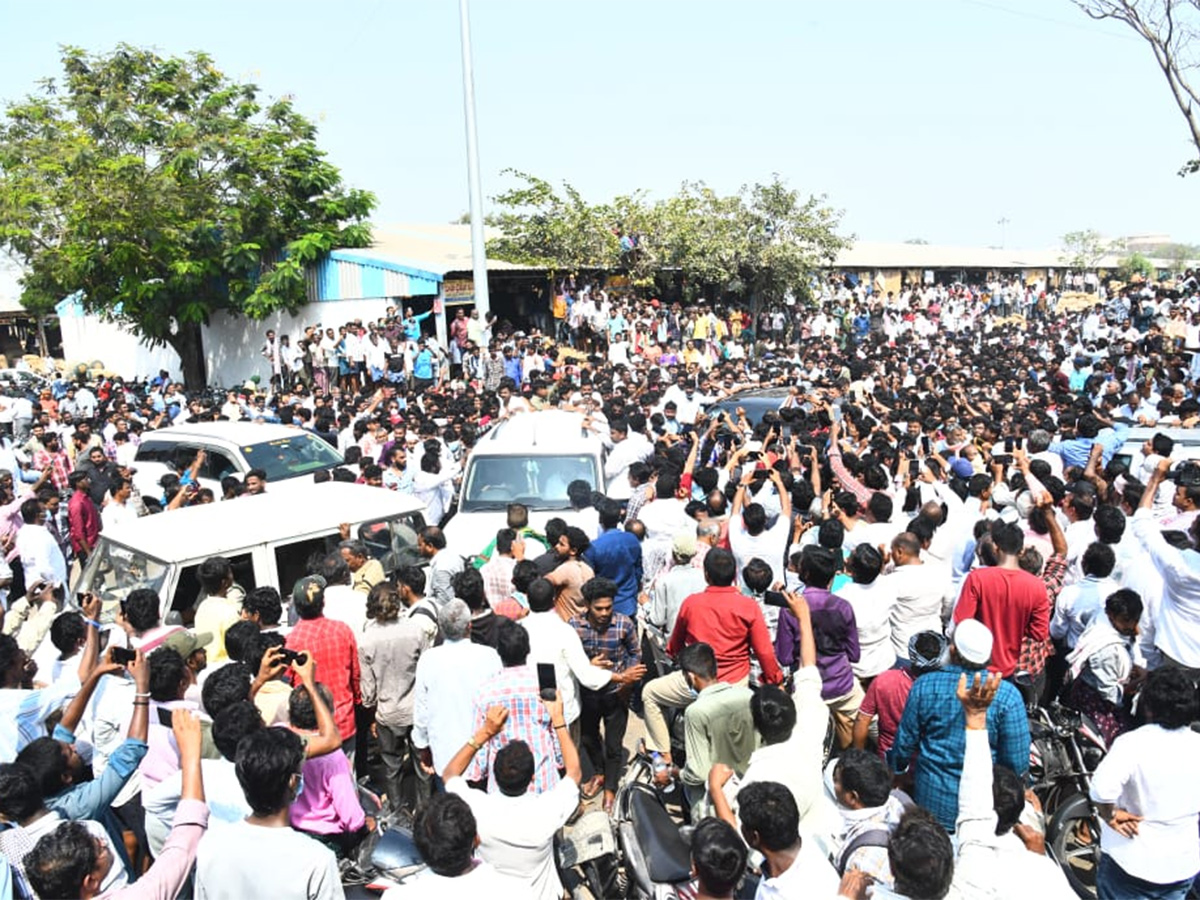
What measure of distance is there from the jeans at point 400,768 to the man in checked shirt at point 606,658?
3.34 ft

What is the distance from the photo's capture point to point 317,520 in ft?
23.0

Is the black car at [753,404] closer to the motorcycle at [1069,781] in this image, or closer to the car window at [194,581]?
the car window at [194,581]

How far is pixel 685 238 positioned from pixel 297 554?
2009cm

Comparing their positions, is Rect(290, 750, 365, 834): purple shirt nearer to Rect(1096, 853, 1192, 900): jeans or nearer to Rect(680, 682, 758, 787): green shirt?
Rect(680, 682, 758, 787): green shirt

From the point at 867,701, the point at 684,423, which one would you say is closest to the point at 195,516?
the point at 867,701

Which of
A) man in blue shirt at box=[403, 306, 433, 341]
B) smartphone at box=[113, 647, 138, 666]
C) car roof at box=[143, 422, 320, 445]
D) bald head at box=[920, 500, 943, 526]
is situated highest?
man in blue shirt at box=[403, 306, 433, 341]

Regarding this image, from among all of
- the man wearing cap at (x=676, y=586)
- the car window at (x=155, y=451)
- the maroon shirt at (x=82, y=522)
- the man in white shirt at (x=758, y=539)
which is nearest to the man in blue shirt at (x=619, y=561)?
the man wearing cap at (x=676, y=586)

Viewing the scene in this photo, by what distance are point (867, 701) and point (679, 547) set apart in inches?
67.0

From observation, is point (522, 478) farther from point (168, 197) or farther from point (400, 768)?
point (168, 197)

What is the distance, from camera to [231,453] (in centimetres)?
1056

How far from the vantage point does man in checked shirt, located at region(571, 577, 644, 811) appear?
221 inches

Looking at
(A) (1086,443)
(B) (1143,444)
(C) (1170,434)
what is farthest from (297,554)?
(C) (1170,434)

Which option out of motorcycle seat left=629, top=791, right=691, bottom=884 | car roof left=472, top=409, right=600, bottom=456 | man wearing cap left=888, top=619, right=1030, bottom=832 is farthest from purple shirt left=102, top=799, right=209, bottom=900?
car roof left=472, top=409, right=600, bottom=456

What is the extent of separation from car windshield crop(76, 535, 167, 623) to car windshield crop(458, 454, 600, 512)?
3.22 m
